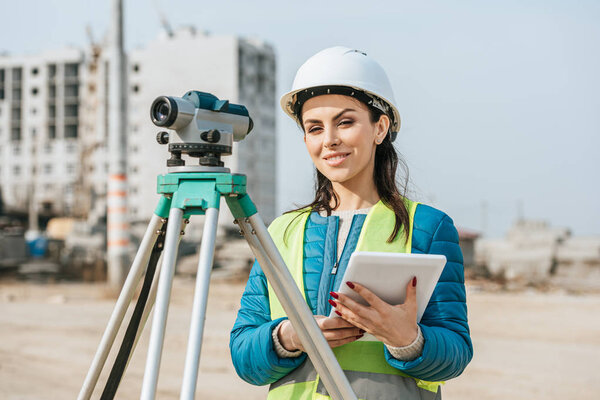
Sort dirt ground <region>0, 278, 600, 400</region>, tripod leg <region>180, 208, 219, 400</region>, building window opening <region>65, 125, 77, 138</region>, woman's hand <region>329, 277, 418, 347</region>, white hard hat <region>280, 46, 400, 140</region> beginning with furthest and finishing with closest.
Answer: building window opening <region>65, 125, 77, 138</region>, dirt ground <region>0, 278, 600, 400</region>, white hard hat <region>280, 46, 400, 140</region>, woman's hand <region>329, 277, 418, 347</region>, tripod leg <region>180, 208, 219, 400</region>

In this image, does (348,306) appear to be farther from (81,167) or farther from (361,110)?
(81,167)

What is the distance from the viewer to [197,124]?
1.50 meters

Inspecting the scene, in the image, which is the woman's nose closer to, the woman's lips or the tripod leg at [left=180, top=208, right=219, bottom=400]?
the woman's lips

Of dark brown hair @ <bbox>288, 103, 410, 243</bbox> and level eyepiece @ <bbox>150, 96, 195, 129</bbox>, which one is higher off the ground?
level eyepiece @ <bbox>150, 96, 195, 129</bbox>

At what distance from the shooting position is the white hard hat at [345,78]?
1726 mm

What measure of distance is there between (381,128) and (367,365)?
64 centimetres

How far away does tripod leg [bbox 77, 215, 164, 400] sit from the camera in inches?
62.8

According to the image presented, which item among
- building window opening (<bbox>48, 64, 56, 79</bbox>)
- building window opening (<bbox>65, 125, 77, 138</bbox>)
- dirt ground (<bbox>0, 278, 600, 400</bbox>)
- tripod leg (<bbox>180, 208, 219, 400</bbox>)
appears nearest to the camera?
tripod leg (<bbox>180, 208, 219, 400</bbox>)

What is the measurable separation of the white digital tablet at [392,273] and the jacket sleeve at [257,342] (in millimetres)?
192

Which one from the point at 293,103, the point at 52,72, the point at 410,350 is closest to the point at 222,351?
the point at 293,103

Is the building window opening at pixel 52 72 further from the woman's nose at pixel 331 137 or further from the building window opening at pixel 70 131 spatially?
the woman's nose at pixel 331 137

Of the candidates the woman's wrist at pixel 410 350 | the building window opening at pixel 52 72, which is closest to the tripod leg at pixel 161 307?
the woman's wrist at pixel 410 350

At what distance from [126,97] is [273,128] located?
36.6 m

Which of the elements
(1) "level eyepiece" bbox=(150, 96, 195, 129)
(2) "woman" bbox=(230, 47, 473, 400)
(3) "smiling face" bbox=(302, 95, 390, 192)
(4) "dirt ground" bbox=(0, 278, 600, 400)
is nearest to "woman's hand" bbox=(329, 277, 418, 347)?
(2) "woman" bbox=(230, 47, 473, 400)
